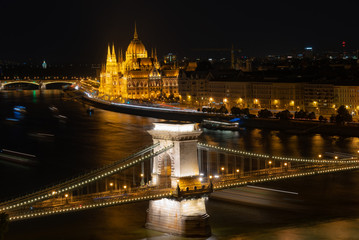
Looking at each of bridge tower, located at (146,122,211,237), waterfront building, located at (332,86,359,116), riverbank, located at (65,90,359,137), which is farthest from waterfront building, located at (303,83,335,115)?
bridge tower, located at (146,122,211,237)

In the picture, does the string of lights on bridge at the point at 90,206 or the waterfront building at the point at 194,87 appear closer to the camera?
the string of lights on bridge at the point at 90,206

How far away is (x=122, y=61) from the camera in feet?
205

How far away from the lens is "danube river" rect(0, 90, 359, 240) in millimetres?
13383

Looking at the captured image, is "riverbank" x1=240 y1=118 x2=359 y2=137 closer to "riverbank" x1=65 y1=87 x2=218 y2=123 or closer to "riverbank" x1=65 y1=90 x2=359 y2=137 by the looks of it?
"riverbank" x1=65 y1=90 x2=359 y2=137

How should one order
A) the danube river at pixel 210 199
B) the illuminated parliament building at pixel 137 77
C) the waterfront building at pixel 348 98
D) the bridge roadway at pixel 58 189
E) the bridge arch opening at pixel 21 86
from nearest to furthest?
the bridge roadway at pixel 58 189, the danube river at pixel 210 199, the waterfront building at pixel 348 98, the illuminated parliament building at pixel 137 77, the bridge arch opening at pixel 21 86

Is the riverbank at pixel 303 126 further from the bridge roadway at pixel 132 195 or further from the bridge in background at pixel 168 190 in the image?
the bridge in background at pixel 168 190

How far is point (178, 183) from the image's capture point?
13.0 meters

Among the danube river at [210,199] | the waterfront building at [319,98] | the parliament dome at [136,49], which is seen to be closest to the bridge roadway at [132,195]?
the danube river at [210,199]

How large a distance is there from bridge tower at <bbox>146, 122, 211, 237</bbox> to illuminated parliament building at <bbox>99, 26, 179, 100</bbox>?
4120 centimetres

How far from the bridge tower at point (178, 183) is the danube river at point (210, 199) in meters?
0.28

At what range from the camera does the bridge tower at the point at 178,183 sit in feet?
41.9

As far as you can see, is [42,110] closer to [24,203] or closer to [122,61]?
[122,61]

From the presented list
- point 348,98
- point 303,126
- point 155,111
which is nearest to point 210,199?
point 303,126

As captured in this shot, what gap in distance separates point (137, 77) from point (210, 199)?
41498 millimetres
